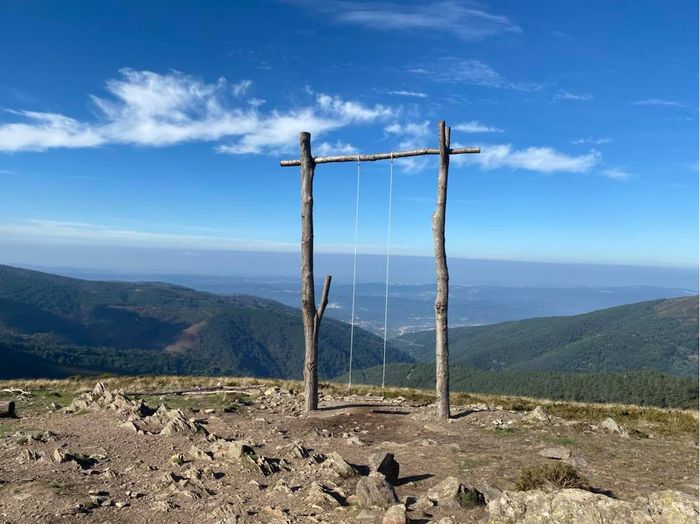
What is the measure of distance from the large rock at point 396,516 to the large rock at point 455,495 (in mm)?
931

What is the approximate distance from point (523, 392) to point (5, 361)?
14221 cm

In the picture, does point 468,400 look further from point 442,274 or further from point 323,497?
point 323,497

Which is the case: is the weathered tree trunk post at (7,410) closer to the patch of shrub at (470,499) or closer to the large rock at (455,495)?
the large rock at (455,495)

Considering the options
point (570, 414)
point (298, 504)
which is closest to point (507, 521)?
point (298, 504)

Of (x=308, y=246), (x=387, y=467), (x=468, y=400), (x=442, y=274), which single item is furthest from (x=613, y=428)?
(x=308, y=246)

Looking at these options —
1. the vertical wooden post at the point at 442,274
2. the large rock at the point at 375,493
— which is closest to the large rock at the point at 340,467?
the large rock at the point at 375,493

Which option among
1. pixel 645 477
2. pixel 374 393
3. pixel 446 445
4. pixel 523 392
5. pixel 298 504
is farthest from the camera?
pixel 523 392

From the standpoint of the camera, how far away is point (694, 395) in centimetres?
5984

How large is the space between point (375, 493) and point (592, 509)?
3059mm

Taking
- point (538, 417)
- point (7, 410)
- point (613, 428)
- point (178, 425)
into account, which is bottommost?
point (7, 410)

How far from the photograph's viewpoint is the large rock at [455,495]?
22.5 ft

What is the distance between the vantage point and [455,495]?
694cm

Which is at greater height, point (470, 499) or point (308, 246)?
point (308, 246)

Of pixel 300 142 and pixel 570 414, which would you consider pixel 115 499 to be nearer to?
pixel 300 142
